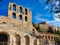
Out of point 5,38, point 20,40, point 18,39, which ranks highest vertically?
point 5,38

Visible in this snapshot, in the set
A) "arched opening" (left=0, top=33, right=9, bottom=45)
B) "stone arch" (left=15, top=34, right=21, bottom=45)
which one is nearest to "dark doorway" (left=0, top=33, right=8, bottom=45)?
"arched opening" (left=0, top=33, right=9, bottom=45)

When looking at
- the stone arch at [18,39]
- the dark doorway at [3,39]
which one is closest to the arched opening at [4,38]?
the dark doorway at [3,39]

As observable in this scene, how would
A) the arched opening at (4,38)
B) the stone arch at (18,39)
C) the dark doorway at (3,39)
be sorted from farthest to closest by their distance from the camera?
1. the stone arch at (18,39)
2. the arched opening at (4,38)
3. the dark doorway at (3,39)

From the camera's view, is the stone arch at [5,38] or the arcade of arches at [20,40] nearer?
the stone arch at [5,38]

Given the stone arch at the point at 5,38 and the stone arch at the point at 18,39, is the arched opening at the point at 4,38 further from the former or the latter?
the stone arch at the point at 18,39

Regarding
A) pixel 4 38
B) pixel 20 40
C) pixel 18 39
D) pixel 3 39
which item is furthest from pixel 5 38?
pixel 20 40

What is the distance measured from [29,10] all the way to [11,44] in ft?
117

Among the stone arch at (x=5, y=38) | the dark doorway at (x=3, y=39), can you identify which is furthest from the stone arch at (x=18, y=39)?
the dark doorway at (x=3, y=39)

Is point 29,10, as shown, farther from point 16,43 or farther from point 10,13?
point 16,43

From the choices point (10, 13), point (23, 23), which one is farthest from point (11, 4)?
point (23, 23)

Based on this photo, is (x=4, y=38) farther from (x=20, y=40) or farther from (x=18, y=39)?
(x=20, y=40)

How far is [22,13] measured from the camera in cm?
6769

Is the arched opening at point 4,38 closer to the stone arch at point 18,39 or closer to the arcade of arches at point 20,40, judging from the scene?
the arcade of arches at point 20,40

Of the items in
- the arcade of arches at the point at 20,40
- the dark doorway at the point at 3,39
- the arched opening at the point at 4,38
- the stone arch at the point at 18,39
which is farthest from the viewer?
the stone arch at the point at 18,39
